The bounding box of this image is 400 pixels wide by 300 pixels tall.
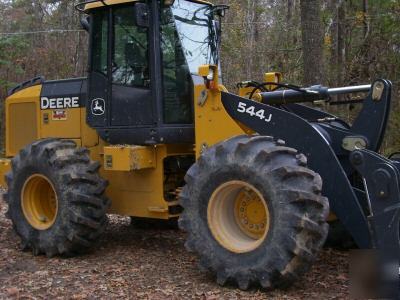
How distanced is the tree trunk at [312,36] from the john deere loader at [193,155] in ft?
9.92

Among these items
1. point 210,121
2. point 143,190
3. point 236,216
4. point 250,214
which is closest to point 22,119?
point 143,190

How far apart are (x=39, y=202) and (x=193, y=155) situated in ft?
6.58

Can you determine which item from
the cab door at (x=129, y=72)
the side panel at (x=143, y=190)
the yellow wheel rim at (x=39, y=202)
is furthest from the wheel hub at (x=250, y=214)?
the yellow wheel rim at (x=39, y=202)

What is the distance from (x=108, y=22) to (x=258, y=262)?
3.38m

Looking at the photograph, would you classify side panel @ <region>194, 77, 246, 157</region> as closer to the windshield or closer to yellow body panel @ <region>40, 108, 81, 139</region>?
the windshield

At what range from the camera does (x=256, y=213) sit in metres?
5.38

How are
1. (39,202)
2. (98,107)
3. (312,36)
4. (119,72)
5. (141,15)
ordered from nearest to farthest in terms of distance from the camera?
(141,15), (119,72), (98,107), (39,202), (312,36)

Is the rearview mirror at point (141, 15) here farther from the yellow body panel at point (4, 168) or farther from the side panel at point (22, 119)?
the yellow body panel at point (4, 168)

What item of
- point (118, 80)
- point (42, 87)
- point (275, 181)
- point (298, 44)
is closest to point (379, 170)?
point (275, 181)

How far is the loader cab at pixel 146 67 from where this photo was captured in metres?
6.30

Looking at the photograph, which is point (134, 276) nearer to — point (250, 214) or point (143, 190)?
point (143, 190)

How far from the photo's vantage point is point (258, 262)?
16.1 ft

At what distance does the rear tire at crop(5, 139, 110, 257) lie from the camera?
638 cm

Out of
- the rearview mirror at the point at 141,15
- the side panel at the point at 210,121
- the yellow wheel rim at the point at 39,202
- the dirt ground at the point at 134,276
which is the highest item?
the rearview mirror at the point at 141,15
